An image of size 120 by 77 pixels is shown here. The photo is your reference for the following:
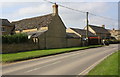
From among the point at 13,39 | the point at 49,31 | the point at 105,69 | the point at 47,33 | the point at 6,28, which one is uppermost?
the point at 6,28

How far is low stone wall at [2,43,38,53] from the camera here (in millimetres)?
24250

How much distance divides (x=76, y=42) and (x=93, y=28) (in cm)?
3657

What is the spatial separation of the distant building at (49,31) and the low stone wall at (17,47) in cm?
202

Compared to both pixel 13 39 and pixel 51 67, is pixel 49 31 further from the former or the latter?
pixel 51 67

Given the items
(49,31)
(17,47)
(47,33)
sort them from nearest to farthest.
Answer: (17,47), (47,33), (49,31)

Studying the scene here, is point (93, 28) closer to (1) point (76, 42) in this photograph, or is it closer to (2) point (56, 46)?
(1) point (76, 42)

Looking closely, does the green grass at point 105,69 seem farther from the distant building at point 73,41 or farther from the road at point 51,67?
the distant building at point 73,41

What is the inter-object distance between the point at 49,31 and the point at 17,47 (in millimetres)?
11012

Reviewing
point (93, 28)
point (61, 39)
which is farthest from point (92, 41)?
point (93, 28)

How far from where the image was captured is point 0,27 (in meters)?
37.5

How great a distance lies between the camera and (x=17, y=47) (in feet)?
86.7

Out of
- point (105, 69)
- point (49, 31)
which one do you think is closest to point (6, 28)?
point (49, 31)

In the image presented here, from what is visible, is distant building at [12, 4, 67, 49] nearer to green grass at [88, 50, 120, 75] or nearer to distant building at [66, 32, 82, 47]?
distant building at [66, 32, 82, 47]

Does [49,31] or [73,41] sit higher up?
[49,31]
